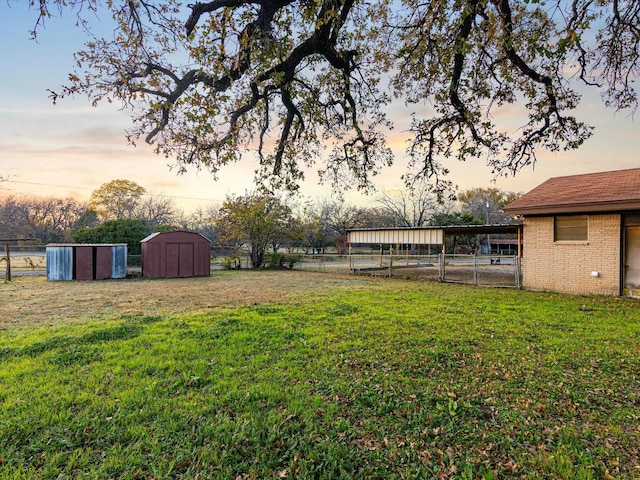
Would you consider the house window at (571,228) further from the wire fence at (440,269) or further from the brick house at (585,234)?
the wire fence at (440,269)

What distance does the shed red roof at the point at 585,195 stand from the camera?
1000 centimetres

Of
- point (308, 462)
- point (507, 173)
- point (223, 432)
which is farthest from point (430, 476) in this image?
point (507, 173)

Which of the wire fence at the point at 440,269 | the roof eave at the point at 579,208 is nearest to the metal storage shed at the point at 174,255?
the wire fence at the point at 440,269

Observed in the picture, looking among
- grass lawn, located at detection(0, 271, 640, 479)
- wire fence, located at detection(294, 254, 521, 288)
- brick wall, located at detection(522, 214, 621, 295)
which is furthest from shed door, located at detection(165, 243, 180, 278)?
brick wall, located at detection(522, 214, 621, 295)

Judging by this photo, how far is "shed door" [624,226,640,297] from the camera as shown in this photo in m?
10.2

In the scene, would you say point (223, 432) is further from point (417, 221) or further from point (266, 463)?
point (417, 221)

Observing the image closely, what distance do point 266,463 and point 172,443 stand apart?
2.66 feet

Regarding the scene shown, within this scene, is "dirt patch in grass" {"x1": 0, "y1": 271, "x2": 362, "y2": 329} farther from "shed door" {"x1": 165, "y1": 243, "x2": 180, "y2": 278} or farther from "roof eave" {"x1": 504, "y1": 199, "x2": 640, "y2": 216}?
"roof eave" {"x1": 504, "y1": 199, "x2": 640, "y2": 216}

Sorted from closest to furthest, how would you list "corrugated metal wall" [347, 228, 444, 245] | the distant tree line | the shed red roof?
the shed red roof → "corrugated metal wall" [347, 228, 444, 245] → the distant tree line

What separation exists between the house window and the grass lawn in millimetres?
5033

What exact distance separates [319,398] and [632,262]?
38.6 feet

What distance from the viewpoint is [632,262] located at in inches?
404

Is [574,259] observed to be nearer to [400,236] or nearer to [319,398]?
[400,236]

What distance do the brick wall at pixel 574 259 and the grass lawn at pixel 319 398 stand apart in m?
4.40
